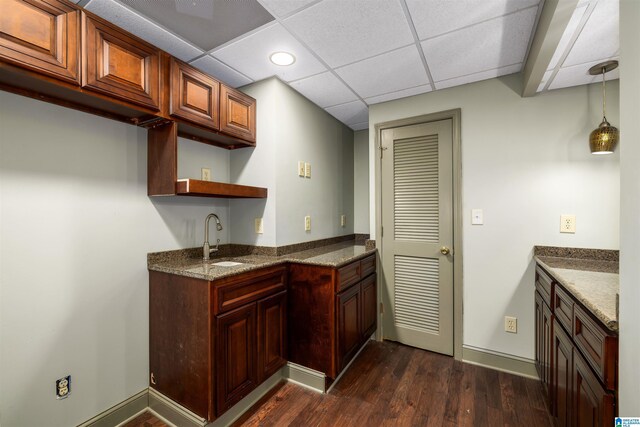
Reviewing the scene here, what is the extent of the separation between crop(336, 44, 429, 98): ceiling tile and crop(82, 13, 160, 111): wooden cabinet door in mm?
1310

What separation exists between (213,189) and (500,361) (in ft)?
8.58

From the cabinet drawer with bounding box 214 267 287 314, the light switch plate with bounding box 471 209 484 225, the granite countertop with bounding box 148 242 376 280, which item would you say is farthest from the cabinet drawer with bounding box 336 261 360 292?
the light switch plate with bounding box 471 209 484 225

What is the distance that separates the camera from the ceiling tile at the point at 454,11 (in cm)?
149

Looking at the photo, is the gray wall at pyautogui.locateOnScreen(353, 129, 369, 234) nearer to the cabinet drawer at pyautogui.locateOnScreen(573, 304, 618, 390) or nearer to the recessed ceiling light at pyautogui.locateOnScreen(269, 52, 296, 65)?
the recessed ceiling light at pyautogui.locateOnScreen(269, 52, 296, 65)

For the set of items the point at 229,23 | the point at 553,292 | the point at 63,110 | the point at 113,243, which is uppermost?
the point at 229,23

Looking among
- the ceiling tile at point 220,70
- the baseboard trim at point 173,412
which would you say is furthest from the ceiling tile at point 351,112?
the baseboard trim at point 173,412

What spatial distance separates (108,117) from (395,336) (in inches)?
114

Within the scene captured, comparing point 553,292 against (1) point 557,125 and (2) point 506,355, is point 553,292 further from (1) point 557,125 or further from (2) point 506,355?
(1) point 557,125

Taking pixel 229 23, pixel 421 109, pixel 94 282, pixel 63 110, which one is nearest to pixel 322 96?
pixel 421 109

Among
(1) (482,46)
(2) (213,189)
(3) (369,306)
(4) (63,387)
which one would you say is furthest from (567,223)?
(4) (63,387)

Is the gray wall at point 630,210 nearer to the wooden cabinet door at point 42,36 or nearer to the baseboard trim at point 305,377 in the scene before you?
the baseboard trim at point 305,377

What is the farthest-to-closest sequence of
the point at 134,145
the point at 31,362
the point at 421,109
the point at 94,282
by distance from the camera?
the point at 421,109 < the point at 134,145 < the point at 94,282 < the point at 31,362

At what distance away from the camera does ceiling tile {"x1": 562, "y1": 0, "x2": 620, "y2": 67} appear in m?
1.42

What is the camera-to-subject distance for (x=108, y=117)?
5.58ft
